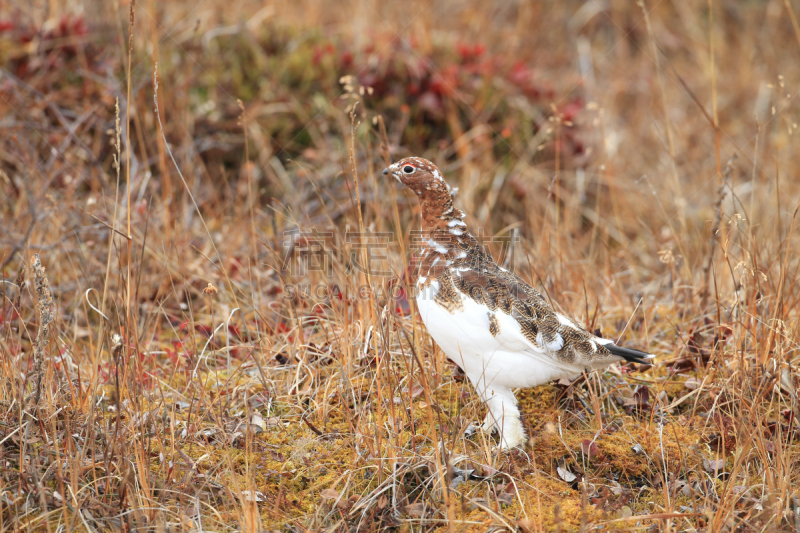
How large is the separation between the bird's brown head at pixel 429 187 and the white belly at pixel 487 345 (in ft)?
1.08

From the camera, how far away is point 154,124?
219 inches

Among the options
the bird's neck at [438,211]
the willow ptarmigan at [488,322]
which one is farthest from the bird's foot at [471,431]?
the bird's neck at [438,211]

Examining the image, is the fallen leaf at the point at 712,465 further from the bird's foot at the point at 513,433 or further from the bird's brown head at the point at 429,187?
the bird's brown head at the point at 429,187

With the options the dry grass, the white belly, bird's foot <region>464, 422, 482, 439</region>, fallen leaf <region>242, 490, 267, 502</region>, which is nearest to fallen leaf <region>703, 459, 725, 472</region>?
the dry grass

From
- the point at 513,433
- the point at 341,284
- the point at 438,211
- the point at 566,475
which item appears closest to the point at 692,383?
the point at 566,475

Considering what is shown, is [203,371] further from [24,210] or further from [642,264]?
[642,264]

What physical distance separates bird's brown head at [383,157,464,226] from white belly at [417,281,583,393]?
33 cm

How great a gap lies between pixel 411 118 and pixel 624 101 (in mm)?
4119

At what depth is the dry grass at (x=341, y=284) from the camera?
8.41ft

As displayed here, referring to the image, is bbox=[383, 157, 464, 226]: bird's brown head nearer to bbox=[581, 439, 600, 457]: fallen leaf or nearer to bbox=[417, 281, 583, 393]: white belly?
bbox=[417, 281, 583, 393]: white belly

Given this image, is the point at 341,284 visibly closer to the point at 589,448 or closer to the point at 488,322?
the point at 488,322

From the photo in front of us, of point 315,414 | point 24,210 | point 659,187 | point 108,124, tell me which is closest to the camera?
point 315,414

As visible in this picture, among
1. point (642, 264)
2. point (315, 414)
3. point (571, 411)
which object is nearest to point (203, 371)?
point (315, 414)

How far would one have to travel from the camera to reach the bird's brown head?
2.91 meters
